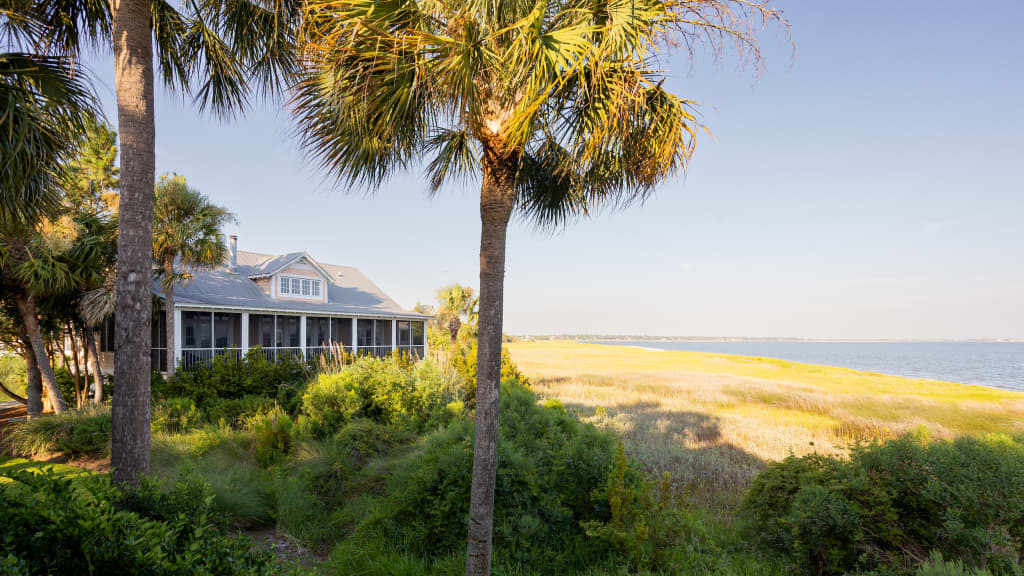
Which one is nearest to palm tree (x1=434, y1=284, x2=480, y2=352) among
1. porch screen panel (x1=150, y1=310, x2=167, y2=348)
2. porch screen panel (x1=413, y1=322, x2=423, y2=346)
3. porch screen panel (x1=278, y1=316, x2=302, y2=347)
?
porch screen panel (x1=413, y1=322, x2=423, y2=346)

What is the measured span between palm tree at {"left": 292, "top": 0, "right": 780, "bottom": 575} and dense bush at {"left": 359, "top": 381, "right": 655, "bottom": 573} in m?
1.38

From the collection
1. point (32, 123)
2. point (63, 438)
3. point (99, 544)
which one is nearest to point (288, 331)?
point (63, 438)

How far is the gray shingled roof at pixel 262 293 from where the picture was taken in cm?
1628

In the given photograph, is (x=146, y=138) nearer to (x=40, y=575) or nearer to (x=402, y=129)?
(x=402, y=129)

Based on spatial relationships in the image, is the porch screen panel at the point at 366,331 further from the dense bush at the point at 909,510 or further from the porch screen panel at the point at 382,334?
the dense bush at the point at 909,510

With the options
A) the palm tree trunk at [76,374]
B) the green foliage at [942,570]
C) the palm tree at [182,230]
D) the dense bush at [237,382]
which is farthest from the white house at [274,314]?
the green foliage at [942,570]

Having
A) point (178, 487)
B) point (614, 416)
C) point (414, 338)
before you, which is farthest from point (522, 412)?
point (414, 338)

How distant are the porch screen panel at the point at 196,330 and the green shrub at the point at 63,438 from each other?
7.62 meters

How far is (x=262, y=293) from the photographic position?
19.7m

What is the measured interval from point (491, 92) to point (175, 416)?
1224 centimetres

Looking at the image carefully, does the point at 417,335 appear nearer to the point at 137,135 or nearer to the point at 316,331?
the point at 316,331

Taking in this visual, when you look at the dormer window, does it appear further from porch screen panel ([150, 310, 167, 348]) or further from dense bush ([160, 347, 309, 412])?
dense bush ([160, 347, 309, 412])

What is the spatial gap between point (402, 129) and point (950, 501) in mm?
5918

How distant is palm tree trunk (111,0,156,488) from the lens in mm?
4445
